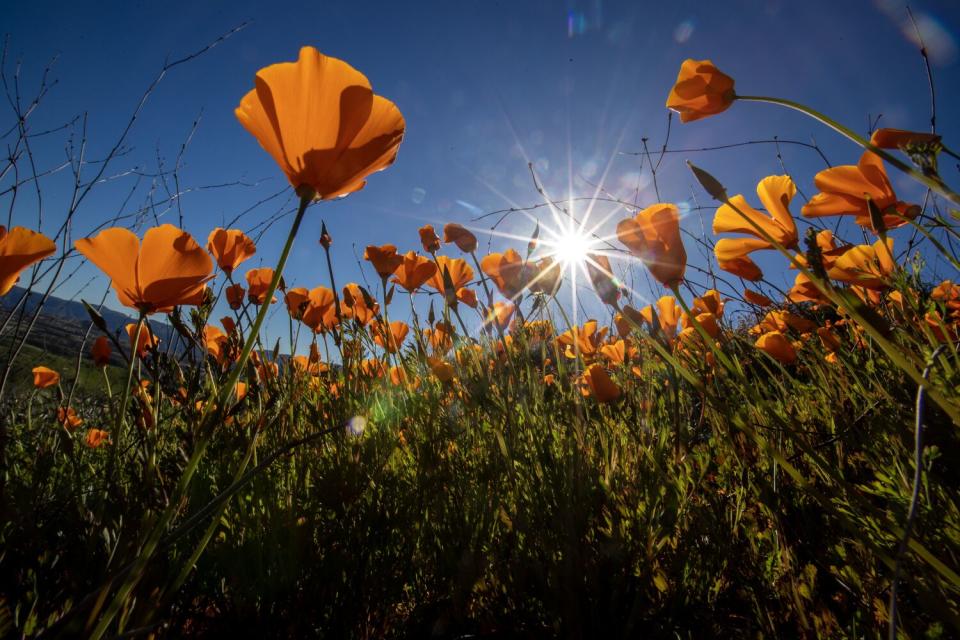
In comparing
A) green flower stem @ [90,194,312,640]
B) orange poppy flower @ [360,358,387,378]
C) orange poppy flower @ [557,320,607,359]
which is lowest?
green flower stem @ [90,194,312,640]

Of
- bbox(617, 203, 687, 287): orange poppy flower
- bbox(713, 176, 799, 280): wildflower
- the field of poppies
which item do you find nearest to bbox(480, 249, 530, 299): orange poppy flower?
the field of poppies

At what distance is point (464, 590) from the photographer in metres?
1.21

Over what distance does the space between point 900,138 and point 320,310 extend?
218 cm

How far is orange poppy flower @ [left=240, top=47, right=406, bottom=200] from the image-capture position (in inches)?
31.9

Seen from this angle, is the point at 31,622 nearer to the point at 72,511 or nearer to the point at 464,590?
the point at 72,511

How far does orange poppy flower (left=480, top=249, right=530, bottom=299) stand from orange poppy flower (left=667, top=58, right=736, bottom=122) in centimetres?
67

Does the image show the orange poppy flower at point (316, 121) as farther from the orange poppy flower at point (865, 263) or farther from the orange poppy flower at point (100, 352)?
the orange poppy flower at point (100, 352)

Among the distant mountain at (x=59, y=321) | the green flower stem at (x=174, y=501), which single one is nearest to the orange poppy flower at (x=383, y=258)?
the distant mountain at (x=59, y=321)

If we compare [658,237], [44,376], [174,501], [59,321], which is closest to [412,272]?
[658,237]

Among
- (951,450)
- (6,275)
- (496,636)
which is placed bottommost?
(496,636)

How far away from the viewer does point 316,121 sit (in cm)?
83

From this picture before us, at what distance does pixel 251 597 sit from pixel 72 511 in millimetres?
860

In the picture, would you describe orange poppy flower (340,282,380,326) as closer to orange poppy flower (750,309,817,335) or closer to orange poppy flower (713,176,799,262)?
orange poppy flower (713,176,799,262)

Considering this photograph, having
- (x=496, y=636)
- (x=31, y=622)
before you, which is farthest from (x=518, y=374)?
(x=31, y=622)
